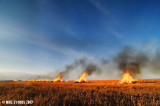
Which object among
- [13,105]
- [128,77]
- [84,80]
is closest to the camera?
[13,105]

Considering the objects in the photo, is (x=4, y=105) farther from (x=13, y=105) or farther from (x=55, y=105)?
(x=55, y=105)

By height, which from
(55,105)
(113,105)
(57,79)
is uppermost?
(55,105)

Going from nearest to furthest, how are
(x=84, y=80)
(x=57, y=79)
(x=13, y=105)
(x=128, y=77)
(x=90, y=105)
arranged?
(x=13, y=105), (x=90, y=105), (x=128, y=77), (x=84, y=80), (x=57, y=79)

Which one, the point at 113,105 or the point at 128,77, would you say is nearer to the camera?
the point at 113,105

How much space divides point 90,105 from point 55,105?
2121mm

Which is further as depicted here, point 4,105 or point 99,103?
point 99,103

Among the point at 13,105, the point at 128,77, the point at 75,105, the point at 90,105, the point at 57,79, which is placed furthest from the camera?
the point at 57,79

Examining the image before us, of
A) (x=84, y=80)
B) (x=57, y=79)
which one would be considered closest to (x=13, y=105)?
(x=84, y=80)

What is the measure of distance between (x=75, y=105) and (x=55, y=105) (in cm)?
150

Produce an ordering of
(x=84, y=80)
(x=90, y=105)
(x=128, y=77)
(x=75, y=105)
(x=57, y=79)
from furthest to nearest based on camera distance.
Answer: (x=57, y=79) → (x=84, y=80) → (x=128, y=77) → (x=75, y=105) → (x=90, y=105)

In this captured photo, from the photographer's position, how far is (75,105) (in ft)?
24.0

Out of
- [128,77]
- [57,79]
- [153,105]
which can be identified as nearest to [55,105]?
[153,105]

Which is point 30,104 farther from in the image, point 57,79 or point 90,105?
point 57,79

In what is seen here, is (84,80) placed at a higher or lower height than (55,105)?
lower
